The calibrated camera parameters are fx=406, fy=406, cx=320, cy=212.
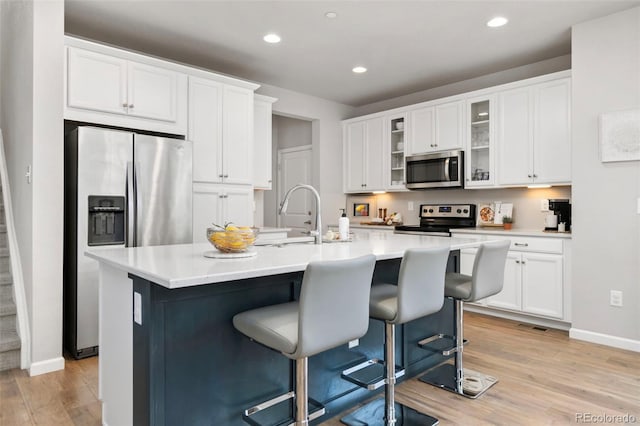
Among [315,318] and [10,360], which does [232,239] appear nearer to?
[315,318]

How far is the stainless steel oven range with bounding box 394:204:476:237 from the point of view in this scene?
187 inches

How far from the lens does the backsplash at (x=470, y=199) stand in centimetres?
433

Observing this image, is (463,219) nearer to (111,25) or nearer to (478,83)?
(478,83)

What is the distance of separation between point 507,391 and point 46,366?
9.99 feet

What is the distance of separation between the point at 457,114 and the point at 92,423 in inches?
172

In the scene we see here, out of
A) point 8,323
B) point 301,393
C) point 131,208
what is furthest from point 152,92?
point 301,393

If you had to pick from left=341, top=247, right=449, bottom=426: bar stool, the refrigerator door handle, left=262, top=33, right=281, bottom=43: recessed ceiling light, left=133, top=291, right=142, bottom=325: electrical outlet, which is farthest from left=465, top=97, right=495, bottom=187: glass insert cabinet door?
left=133, top=291, right=142, bottom=325: electrical outlet

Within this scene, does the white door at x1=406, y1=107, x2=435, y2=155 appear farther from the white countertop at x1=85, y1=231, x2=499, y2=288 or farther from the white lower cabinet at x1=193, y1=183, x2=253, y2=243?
the white countertop at x1=85, y1=231, x2=499, y2=288

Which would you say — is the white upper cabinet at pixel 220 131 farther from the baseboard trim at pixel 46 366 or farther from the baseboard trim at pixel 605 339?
the baseboard trim at pixel 605 339

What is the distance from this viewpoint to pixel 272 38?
12.2 feet

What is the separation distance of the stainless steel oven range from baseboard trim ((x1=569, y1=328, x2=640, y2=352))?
1.50 m

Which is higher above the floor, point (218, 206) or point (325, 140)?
point (325, 140)

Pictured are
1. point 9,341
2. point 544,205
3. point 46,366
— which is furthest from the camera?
point 544,205

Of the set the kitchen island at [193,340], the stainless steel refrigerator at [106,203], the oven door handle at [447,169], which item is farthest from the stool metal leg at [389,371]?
the oven door handle at [447,169]
